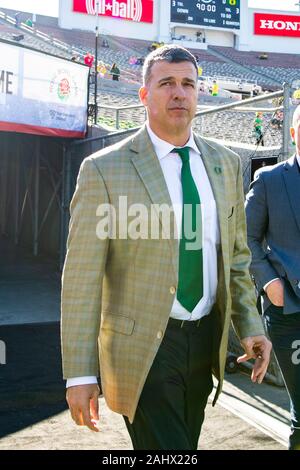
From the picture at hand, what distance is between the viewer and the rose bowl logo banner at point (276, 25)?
55.8m

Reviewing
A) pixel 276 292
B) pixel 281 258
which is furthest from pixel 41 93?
pixel 276 292

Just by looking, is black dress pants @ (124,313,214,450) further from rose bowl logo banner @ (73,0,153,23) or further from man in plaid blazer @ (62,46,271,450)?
rose bowl logo banner @ (73,0,153,23)

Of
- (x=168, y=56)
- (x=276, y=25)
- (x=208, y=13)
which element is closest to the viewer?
(x=168, y=56)

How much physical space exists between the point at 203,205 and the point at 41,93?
1027 centimetres

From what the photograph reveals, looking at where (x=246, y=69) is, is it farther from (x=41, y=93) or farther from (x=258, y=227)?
(x=258, y=227)

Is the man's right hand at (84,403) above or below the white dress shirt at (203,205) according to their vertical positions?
below

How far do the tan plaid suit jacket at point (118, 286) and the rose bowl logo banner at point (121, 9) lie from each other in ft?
168

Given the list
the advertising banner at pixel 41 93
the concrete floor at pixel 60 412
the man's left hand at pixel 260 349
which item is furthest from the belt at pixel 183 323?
the advertising banner at pixel 41 93

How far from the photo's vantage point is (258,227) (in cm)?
306

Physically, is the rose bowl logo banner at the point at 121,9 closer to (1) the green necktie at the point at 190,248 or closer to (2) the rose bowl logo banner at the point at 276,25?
(2) the rose bowl logo banner at the point at 276,25

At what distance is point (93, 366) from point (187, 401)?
1.37 feet

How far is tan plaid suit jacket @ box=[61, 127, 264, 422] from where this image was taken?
2107mm

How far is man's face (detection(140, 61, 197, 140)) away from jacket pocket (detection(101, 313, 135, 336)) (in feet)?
2.32
